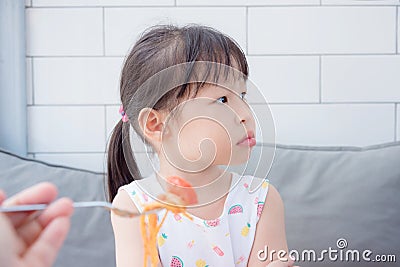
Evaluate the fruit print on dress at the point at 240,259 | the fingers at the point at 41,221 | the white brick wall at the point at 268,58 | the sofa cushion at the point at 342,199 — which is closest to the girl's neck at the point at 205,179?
the fruit print on dress at the point at 240,259

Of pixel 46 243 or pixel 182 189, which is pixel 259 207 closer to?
pixel 182 189

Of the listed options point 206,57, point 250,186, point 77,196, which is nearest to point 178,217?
point 250,186

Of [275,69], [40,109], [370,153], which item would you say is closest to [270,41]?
[275,69]

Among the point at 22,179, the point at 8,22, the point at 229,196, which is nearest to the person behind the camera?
the point at 229,196

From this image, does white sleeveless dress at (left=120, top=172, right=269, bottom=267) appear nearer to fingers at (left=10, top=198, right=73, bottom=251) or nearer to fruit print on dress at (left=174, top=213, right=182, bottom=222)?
fruit print on dress at (left=174, top=213, right=182, bottom=222)

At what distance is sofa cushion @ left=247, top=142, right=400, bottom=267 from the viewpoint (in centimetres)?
130

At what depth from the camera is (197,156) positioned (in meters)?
0.95

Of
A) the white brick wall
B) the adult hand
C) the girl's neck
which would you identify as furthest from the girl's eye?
the white brick wall

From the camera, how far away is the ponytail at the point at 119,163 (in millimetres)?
1055

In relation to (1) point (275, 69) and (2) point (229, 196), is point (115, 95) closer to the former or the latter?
(1) point (275, 69)

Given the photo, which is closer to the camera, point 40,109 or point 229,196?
point 229,196

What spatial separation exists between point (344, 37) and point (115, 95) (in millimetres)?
588

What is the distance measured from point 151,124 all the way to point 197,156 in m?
0.08

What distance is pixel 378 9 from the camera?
5.33 ft
